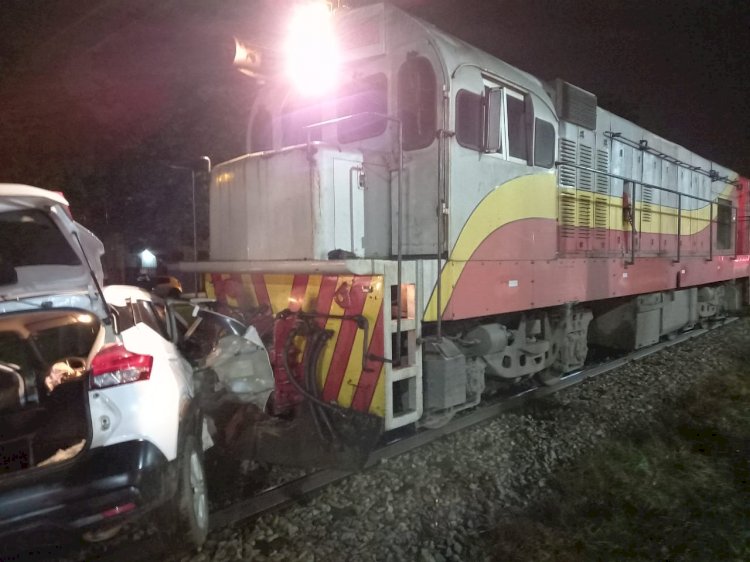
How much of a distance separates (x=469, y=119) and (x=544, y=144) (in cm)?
147

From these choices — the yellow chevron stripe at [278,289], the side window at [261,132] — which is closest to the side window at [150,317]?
the yellow chevron stripe at [278,289]

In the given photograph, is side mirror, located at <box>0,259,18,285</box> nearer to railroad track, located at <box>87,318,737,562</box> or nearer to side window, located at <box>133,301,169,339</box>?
side window, located at <box>133,301,169,339</box>

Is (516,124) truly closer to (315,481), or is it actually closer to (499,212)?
(499,212)

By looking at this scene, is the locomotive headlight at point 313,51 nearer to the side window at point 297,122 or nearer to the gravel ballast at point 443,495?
the side window at point 297,122

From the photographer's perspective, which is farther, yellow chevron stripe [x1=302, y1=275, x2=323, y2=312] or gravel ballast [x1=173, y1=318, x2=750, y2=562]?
yellow chevron stripe [x1=302, y1=275, x2=323, y2=312]

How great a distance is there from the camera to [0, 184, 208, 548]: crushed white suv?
270 cm

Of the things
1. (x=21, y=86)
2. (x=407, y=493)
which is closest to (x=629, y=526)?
(x=407, y=493)

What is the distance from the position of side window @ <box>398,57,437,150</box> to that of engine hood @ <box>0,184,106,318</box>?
2689 mm

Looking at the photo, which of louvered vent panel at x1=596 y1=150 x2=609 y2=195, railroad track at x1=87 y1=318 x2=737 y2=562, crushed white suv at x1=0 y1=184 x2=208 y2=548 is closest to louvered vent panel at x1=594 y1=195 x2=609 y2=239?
louvered vent panel at x1=596 y1=150 x2=609 y2=195

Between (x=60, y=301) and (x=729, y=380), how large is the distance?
25.5 ft

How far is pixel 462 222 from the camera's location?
492cm

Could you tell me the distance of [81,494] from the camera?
2697mm

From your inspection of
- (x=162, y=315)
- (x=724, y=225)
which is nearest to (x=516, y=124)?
(x=162, y=315)

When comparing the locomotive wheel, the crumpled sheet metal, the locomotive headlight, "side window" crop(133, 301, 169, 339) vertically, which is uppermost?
the locomotive headlight
